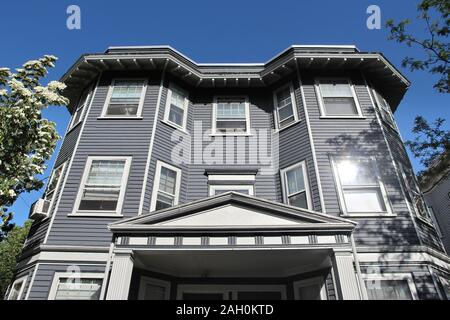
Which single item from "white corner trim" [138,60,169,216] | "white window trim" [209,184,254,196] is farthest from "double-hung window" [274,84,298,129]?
"white corner trim" [138,60,169,216]

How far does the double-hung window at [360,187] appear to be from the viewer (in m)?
8.88

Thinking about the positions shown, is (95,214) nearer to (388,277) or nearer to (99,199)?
(99,199)

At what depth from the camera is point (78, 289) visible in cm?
776

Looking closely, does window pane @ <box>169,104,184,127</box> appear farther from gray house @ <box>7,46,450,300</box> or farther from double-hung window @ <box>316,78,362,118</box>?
double-hung window @ <box>316,78,362,118</box>

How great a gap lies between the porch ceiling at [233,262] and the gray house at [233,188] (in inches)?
2.3

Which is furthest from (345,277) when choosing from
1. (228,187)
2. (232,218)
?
(228,187)

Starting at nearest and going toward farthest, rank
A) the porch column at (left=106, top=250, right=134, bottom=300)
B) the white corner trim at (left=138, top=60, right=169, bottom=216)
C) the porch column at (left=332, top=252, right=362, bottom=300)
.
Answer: the porch column at (left=332, top=252, right=362, bottom=300)
the porch column at (left=106, top=250, right=134, bottom=300)
the white corner trim at (left=138, top=60, right=169, bottom=216)

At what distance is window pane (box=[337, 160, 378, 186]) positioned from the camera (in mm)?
9336

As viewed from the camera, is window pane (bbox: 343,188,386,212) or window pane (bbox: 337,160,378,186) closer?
window pane (bbox: 343,188,386,212)

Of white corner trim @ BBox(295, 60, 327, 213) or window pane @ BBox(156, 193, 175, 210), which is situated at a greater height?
white corner trim @ BBox(295, 60, 327, 213)

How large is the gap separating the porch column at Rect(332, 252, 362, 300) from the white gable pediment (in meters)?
1.13
